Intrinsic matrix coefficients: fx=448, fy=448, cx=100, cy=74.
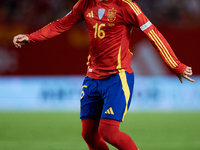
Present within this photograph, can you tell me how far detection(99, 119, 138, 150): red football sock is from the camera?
4344mm

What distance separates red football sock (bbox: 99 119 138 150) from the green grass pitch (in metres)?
2.05

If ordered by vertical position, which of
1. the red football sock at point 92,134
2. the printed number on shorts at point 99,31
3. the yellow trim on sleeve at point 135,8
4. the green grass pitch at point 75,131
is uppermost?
the yellow trim on sleeve at point 135,8

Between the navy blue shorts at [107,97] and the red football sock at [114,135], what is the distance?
2.4 inches

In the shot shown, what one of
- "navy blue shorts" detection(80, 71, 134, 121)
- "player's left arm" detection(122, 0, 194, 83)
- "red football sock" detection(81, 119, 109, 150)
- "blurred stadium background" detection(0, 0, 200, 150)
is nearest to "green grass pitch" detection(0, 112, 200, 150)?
"blurred stadium background" detection(0, 0, 200, 150)

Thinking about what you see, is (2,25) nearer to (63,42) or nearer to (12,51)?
(12,51)

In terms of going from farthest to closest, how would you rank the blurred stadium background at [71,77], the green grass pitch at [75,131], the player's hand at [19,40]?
the blurred stadium background at [71,77] < the green grass pitch at [75,131] < the player's hand at [19,40]

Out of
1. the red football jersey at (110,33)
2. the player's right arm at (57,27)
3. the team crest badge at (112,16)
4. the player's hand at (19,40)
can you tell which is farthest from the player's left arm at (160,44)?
the player's hand at (19,40)

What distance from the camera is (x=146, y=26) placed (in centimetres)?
446

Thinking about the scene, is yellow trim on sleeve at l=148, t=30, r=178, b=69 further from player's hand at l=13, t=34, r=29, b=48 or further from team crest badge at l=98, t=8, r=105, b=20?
player's hand at l=13, t=34, r=29, b=48

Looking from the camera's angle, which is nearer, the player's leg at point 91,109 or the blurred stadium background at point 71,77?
the player's leg at point 91,109

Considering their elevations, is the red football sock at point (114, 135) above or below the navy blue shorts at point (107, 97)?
below

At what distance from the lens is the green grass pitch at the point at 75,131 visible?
6.66 meters

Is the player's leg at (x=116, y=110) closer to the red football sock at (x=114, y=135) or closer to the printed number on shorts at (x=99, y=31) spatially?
the red football sock at (x=114, y=135)

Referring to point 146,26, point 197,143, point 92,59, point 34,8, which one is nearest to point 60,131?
point 197,143
